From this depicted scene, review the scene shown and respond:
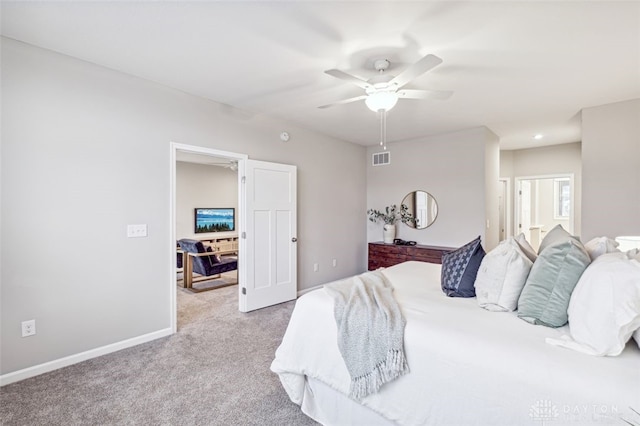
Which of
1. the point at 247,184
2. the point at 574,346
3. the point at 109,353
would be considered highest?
the point at 247,184

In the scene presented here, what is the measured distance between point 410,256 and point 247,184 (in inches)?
109

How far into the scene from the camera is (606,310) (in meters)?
1.19

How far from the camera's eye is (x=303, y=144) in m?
4.58

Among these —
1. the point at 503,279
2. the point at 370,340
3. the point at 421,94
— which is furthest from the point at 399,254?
the point at 370,340

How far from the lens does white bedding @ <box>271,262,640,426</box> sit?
106 centimetres

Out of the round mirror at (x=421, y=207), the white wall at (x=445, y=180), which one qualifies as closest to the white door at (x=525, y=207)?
the white wall at (x=445, y=180)

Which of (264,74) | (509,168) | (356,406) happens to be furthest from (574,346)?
(509,168)

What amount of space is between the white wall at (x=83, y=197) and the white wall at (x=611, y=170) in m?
4.43

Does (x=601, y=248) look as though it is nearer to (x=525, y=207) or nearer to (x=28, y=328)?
(x=28, y=328)

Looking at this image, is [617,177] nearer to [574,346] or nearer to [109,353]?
[574,346]

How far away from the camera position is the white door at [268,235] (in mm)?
3795

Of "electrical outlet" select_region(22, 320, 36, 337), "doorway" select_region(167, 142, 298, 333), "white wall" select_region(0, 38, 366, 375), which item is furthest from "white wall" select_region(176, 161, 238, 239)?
"electrical outlet" select_region(22, 320, 36, 337)

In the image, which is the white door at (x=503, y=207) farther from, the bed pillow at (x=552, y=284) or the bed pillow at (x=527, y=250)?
the bed pillow at (x=552, y=284)

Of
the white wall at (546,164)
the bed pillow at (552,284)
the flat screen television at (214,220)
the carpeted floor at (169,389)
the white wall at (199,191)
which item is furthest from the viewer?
the flat screen television at (214,220)
